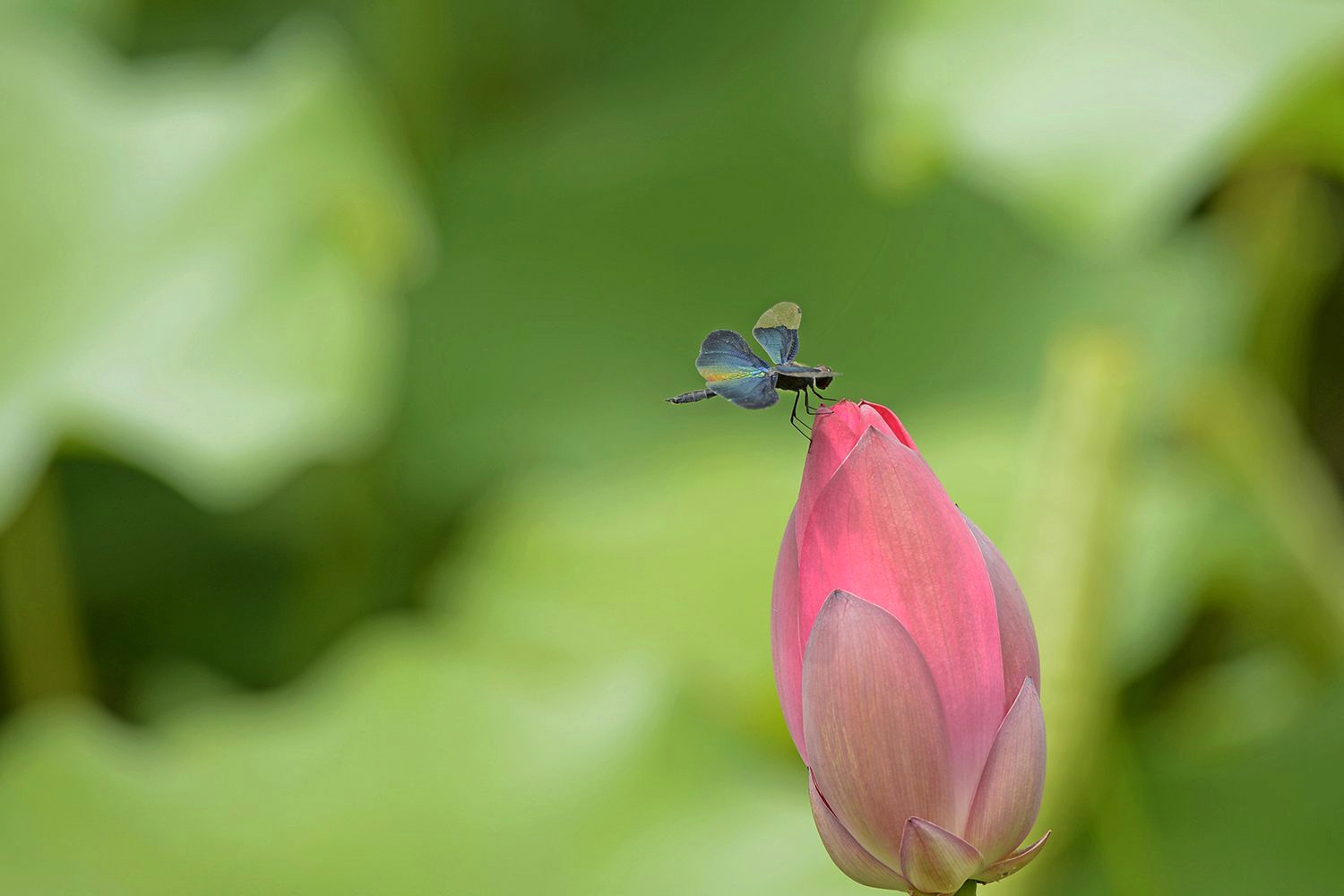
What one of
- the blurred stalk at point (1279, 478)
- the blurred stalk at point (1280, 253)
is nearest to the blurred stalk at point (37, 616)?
the blurred stalk at point (1279, 478)

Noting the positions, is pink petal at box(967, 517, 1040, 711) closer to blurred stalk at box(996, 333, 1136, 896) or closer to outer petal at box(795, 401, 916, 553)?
outer petal at box(795, 401, 916, 553)

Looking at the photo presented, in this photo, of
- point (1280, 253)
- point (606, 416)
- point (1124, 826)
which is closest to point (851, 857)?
point (1124, 826)

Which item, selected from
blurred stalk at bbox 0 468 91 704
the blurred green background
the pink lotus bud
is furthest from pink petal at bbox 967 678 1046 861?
blurred stalk at bbox 0 468 91 704

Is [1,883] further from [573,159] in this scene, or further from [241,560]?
[573,159]

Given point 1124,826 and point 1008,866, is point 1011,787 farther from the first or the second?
point 1124,826

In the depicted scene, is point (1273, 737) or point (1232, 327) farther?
point (1232, 327)

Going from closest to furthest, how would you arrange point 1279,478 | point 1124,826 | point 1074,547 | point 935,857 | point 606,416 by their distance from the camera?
point 935,857 → point 1074,547 → point 1124,826 → point 1279,478 → point 606,416

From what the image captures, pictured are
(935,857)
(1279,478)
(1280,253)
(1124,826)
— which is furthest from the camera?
(1280,253)

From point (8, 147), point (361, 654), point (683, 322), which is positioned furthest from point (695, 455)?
point (8, 147)
